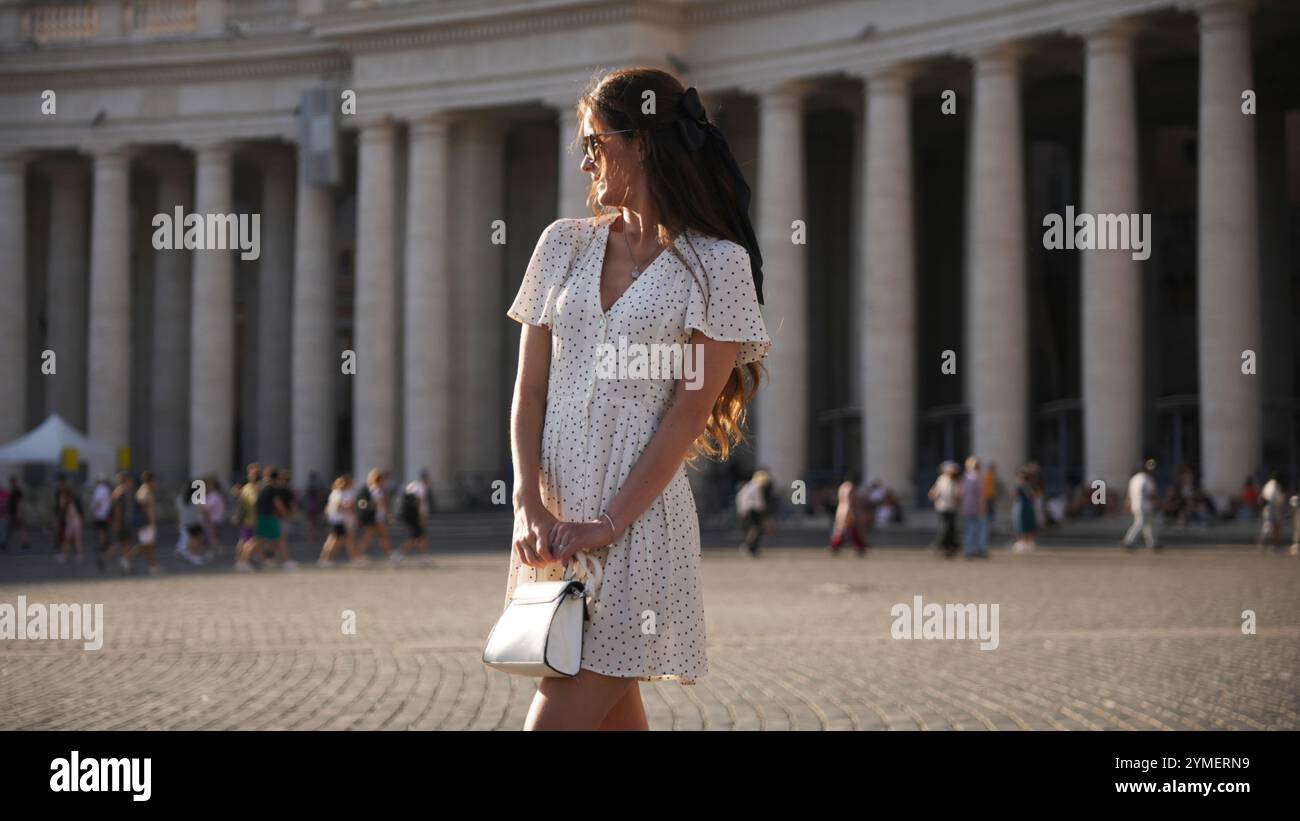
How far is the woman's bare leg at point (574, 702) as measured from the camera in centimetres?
514

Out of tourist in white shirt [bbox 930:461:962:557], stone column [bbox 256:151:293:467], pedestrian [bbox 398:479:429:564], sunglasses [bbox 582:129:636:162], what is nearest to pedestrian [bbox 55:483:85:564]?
pedestrian [bbox 398:479:429:564]

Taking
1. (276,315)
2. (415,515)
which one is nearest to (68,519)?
(415,515)

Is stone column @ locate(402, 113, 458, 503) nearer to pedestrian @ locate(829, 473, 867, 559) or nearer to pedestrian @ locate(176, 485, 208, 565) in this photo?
pedestrian @ locate(176, 485, 208, 565)

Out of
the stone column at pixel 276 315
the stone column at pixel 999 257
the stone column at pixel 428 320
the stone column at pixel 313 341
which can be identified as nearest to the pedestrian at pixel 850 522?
the stone column at pixel 999 257

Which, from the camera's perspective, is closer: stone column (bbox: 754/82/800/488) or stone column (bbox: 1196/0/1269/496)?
stone column (bbox: 1196/0/1269/496)

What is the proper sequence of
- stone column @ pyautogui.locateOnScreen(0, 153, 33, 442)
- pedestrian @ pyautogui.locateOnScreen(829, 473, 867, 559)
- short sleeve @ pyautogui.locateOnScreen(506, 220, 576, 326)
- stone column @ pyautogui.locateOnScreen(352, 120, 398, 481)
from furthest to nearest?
1. stone column @ pyautogui.locateOnScreen(0, 153, 33, 442)
2. stone column @ pyautogui.locateOnScreen(352, 120, 398, 481)
3. pedestrian @ pyautogui.locateOnScreen(829, 473, 867, 559)
4. short sleeve @ pyautogui.locateOnScreen(506, 220, 576, 326)

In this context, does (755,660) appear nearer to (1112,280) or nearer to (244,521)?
(244,521)

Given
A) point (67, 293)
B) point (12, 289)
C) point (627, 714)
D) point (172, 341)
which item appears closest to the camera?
point (627, 714)

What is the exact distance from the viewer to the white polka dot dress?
530 cm

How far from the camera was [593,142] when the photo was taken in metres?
5.70

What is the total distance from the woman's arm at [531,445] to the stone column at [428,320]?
56394 mm

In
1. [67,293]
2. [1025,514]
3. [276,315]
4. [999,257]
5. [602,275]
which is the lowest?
[1025,514]

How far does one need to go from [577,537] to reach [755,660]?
11.8 m

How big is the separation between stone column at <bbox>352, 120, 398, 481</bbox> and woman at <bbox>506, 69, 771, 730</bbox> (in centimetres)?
5786
